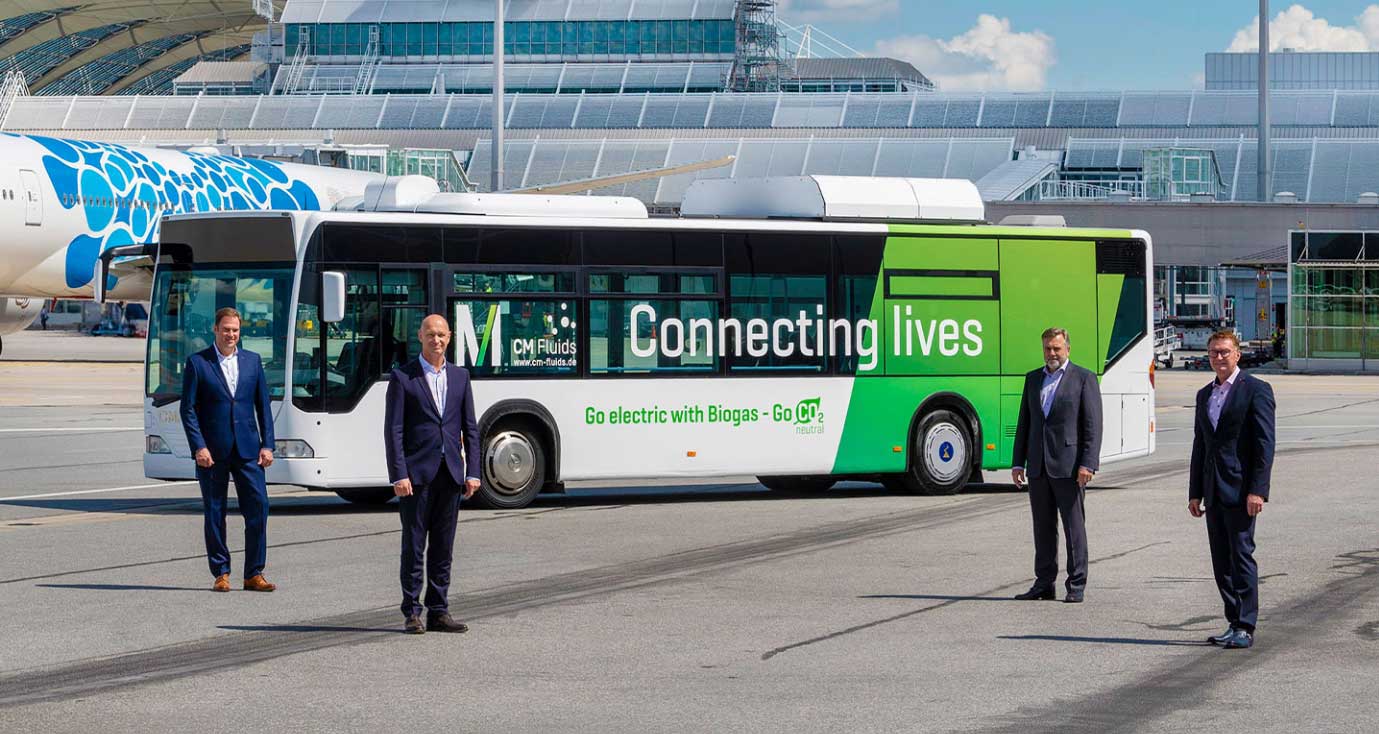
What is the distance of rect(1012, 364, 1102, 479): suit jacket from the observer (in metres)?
12.4

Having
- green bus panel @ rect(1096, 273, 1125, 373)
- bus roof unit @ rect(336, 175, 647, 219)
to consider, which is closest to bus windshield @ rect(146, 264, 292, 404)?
bus roof unit @ rect(336, 175, 647, 219)

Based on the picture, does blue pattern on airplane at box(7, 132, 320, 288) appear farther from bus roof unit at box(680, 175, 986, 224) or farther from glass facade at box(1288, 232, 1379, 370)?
glass facade at box(1288, 232, 1379, 370)

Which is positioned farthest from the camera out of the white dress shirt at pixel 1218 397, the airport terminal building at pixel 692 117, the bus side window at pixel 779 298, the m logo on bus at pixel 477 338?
the airport terminal building at pixel 692 117

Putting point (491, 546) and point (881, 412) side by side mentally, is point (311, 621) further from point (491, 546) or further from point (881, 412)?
point (881, 412)

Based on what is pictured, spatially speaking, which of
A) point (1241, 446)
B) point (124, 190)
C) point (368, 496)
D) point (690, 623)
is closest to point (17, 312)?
point (124, 190)

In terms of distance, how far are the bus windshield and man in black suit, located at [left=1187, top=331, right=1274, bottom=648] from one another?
9555 mm

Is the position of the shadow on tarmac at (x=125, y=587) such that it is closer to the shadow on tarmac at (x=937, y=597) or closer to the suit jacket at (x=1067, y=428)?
the shadow on tarmac at (x=937, y=597)

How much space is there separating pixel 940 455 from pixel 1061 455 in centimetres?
828

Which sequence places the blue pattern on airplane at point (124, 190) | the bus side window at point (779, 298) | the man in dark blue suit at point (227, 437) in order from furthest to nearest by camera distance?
the blue pattern on airplane at point (124, 190)
the bus side window at point (779, 298)
the man in dark blue suit at point (227, 437)

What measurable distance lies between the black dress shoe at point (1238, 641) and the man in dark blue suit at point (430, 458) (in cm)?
419

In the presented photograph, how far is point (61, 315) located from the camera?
353ft

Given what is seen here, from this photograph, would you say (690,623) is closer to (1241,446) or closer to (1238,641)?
(1238,641)

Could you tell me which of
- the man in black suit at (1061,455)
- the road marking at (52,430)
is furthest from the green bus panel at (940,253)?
the road marking at (52,430)

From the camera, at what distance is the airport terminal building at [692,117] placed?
2911 inches
